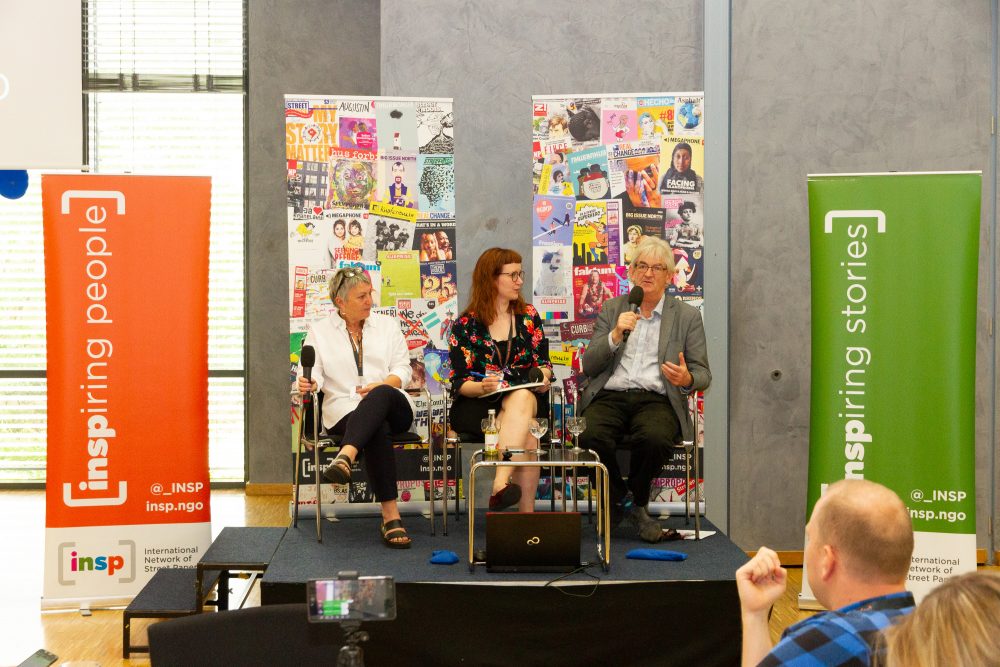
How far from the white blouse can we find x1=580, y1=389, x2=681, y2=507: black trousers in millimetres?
873

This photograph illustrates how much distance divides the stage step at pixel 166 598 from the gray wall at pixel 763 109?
6.97ft

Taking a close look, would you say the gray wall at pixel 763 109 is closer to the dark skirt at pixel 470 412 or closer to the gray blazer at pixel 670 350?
the gray blazer at pixel 670 350

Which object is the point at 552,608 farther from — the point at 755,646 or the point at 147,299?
the point at 147,299

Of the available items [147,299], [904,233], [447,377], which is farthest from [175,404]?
[904,233]

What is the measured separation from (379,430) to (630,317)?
1.18m

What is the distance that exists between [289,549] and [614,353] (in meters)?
1.67

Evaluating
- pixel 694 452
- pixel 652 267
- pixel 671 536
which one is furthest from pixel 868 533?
pixel 652 267

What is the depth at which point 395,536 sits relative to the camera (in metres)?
4.21

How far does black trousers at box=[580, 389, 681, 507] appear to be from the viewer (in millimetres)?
4266

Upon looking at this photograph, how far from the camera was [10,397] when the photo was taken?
7441 mm

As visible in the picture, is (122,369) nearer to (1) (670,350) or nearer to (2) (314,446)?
(2) (314,446)

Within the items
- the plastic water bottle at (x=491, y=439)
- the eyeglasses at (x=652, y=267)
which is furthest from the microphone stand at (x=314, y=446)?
the eyeglasses at (x=652, y=267)

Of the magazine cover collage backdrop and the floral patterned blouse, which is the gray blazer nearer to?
the floral patterned blouse

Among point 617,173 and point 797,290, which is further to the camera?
point 797,290
